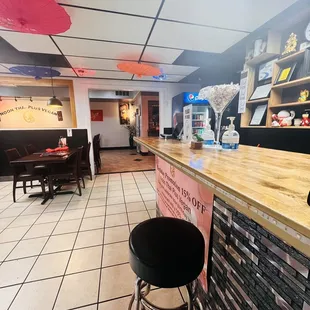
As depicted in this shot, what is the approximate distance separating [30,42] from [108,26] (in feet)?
3.92

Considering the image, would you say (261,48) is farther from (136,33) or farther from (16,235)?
(16,235)

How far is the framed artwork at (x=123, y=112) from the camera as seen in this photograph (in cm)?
914

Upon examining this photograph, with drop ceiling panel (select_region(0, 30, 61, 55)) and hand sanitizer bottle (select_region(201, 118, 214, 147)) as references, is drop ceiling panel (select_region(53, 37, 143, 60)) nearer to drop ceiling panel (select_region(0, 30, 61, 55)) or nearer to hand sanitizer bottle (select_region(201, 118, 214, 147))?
drop ceiling panel (select_region(0, 30, 61, 55))

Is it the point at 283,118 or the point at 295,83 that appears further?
the point at 283,118

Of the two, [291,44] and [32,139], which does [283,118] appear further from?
[32,139]

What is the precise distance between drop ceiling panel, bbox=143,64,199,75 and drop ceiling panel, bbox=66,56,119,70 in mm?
835

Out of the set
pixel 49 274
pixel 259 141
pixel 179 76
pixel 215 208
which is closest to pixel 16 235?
pixel 49 274

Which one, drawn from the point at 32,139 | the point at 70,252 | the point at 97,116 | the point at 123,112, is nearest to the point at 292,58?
the point at 70,252

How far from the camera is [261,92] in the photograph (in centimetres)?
235

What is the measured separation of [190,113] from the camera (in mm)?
1688

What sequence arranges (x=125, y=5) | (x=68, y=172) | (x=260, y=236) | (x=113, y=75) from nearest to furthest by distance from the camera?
1. (x=260, y=236)
2. (x=125, y=5)
3. (x=68, y=172)
4. (x=113, y=75)

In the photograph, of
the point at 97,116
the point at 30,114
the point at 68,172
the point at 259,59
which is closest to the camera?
the point at 259,59

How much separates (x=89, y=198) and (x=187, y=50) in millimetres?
2899

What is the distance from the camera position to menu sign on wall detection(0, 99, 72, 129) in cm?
636
